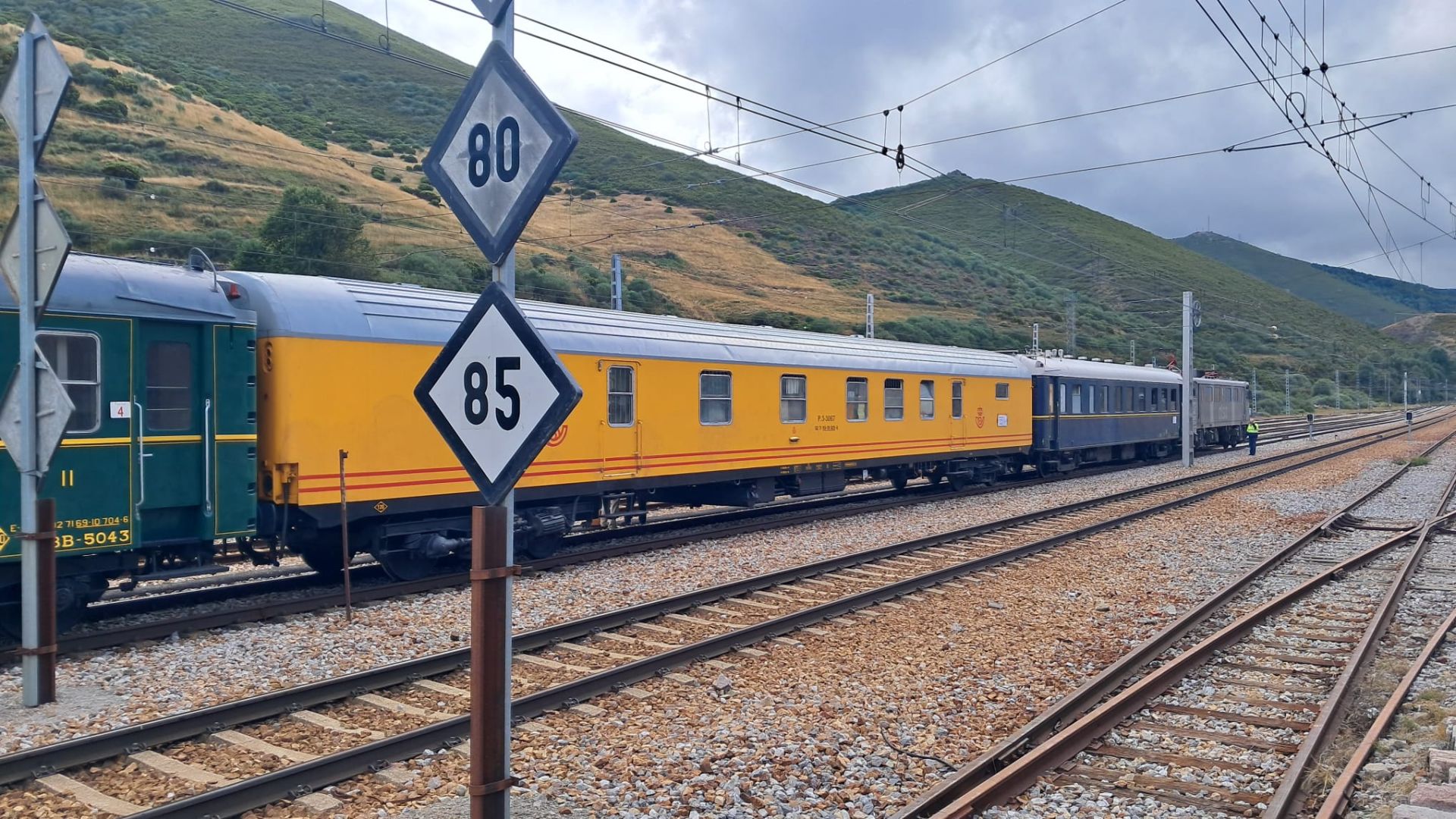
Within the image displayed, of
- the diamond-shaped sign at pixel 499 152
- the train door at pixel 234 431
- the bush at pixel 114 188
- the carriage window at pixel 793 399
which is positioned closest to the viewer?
the diamond-shaped sign at pixel 499 152

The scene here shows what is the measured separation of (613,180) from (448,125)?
77.0 meters

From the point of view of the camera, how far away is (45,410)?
23.1 ft

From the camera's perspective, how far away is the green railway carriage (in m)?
8.38

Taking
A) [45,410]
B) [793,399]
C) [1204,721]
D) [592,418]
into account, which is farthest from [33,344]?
[793,399]

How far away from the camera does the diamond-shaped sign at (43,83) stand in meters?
6.94

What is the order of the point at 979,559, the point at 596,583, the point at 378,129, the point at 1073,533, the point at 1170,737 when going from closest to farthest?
the point at 1170,737 → the point at 596,583 → the point at 979,559 → the point at 1073,533 → the point at 378,129

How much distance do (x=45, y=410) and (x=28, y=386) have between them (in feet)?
0.66

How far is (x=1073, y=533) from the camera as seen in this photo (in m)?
15.3

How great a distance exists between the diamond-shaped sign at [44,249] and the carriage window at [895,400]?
48.2ft

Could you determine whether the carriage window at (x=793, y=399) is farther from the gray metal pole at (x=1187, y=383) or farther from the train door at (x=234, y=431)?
the gray metal pole at (x=1187, y=383)

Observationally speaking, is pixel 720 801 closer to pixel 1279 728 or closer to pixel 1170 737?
pixel 1170 737

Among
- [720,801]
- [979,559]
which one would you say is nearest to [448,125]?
[720,801]

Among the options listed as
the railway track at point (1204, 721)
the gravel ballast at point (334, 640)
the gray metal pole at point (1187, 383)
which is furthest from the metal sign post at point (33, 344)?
the gray metal pole at point (1187, 383)

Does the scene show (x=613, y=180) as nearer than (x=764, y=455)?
No
